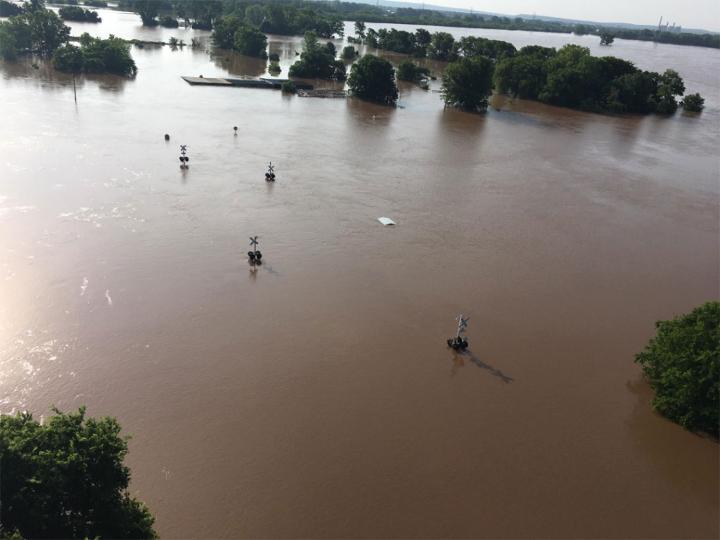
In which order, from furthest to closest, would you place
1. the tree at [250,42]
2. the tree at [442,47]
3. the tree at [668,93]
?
the tree at [442,47]
the tree at [250,42]
the tree at [668,93]

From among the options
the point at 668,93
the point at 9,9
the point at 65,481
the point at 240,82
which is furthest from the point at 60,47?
the point at 668,93

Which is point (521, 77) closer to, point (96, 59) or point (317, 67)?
point (317, 67)

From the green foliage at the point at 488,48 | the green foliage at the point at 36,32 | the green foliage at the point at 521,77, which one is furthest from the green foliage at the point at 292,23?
the green foliage at the point at 521,77

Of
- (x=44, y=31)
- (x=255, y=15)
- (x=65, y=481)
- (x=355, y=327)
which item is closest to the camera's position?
(x=65, y=481)

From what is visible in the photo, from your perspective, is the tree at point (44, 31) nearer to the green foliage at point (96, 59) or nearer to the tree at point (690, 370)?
the green foliage at point (96, 59)

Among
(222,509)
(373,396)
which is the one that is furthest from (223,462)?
(373,396)
